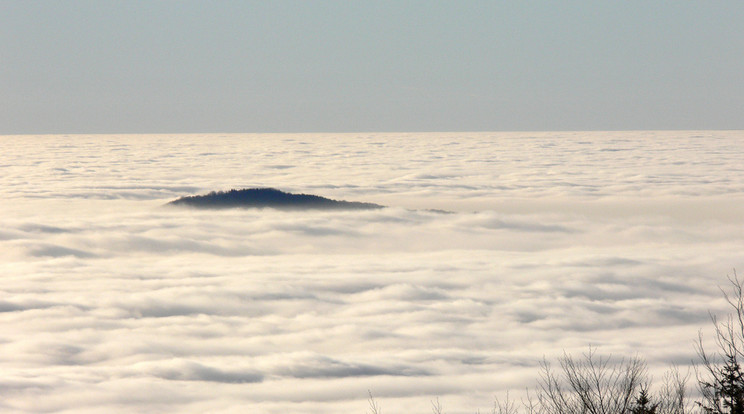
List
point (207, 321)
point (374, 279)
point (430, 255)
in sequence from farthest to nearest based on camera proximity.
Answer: point (430, 255)
point (374, 279)
point (207, 321)

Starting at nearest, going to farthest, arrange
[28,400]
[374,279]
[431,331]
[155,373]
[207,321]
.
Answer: [28,400] < [155,373] < [431,331] < [207,321] < [374,279]

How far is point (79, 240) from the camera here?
170750 mm

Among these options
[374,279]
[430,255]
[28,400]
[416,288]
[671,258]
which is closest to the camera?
[28,400]

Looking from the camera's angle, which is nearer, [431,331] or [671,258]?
[431,331]

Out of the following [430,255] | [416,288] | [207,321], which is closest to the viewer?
[207,321]

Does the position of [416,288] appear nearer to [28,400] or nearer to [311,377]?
[311,377]

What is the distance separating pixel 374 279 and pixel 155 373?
57.7 metres

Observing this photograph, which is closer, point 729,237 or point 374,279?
point 374,279

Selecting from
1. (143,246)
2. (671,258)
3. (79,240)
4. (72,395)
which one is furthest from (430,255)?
(72,395)

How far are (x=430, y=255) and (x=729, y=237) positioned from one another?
68933 mm

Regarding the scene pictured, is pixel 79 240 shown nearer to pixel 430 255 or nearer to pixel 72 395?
pixel 430 255

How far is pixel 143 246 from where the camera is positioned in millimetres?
167375

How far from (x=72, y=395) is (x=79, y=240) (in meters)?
107

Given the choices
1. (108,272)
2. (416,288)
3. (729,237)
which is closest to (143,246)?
(108,272)
